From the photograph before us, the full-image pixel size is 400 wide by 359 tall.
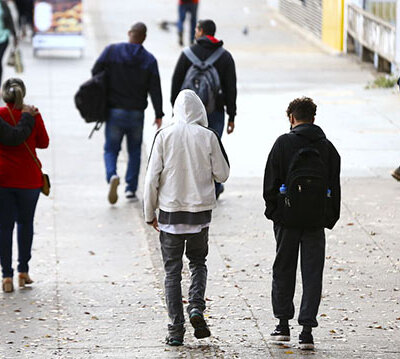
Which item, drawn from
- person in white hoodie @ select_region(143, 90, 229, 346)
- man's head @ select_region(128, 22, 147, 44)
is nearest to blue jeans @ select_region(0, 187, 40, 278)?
person in white hoodie @ select_region(143, 90, 229, 346)

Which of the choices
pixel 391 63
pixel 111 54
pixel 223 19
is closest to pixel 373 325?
pixel 111 54

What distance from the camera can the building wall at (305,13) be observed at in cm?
2448

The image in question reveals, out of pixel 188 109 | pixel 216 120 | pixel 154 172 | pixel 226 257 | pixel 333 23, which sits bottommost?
pixel 333 23

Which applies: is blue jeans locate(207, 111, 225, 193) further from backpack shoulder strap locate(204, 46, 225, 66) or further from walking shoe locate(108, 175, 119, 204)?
walking shoe locate(108, 175, 119, 204)

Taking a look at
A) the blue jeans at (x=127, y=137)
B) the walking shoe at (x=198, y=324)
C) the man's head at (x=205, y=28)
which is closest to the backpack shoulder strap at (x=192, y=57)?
the man's head at (x=205, y=28)

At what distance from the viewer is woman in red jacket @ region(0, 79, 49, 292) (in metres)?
8.17

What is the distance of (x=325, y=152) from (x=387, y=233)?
3.47m

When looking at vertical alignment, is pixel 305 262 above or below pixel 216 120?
above

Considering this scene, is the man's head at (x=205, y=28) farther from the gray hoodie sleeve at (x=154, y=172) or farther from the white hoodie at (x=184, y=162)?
the gray hoodie sleeve at (x=154, y=172)

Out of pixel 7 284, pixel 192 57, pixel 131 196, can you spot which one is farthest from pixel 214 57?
pixel 7 284

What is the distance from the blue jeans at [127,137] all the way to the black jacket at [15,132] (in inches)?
121

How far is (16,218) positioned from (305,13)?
61.0 feet

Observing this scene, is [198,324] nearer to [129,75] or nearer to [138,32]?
[129,75]

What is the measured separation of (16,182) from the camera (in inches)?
323
